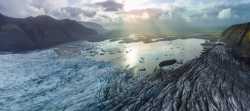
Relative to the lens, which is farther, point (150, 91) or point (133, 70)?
point (133, 70)

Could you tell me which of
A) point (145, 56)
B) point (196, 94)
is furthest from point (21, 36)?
point (196, 94)

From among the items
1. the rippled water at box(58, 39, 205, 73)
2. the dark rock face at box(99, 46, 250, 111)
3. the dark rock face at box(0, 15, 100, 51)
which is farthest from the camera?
the dark rock face at box(0, 15, 100, 51)

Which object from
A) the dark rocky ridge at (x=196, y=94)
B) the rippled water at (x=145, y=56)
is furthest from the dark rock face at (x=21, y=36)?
the dark rocky ridge at (x=196, y=94)

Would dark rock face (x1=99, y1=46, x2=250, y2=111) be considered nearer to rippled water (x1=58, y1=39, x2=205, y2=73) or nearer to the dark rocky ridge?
the dark rocky ridge

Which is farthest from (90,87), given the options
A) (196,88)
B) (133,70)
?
(196,88)

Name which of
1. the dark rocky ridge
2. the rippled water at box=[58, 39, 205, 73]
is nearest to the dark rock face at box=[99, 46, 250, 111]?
the dark rocky ridge

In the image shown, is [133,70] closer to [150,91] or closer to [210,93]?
[150,91]

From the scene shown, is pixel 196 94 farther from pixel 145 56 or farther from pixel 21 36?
pixel 21 36

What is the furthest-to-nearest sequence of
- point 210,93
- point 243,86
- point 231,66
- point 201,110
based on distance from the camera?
point 231,66 < point 243,86 < point 210,93 < point 201,110
